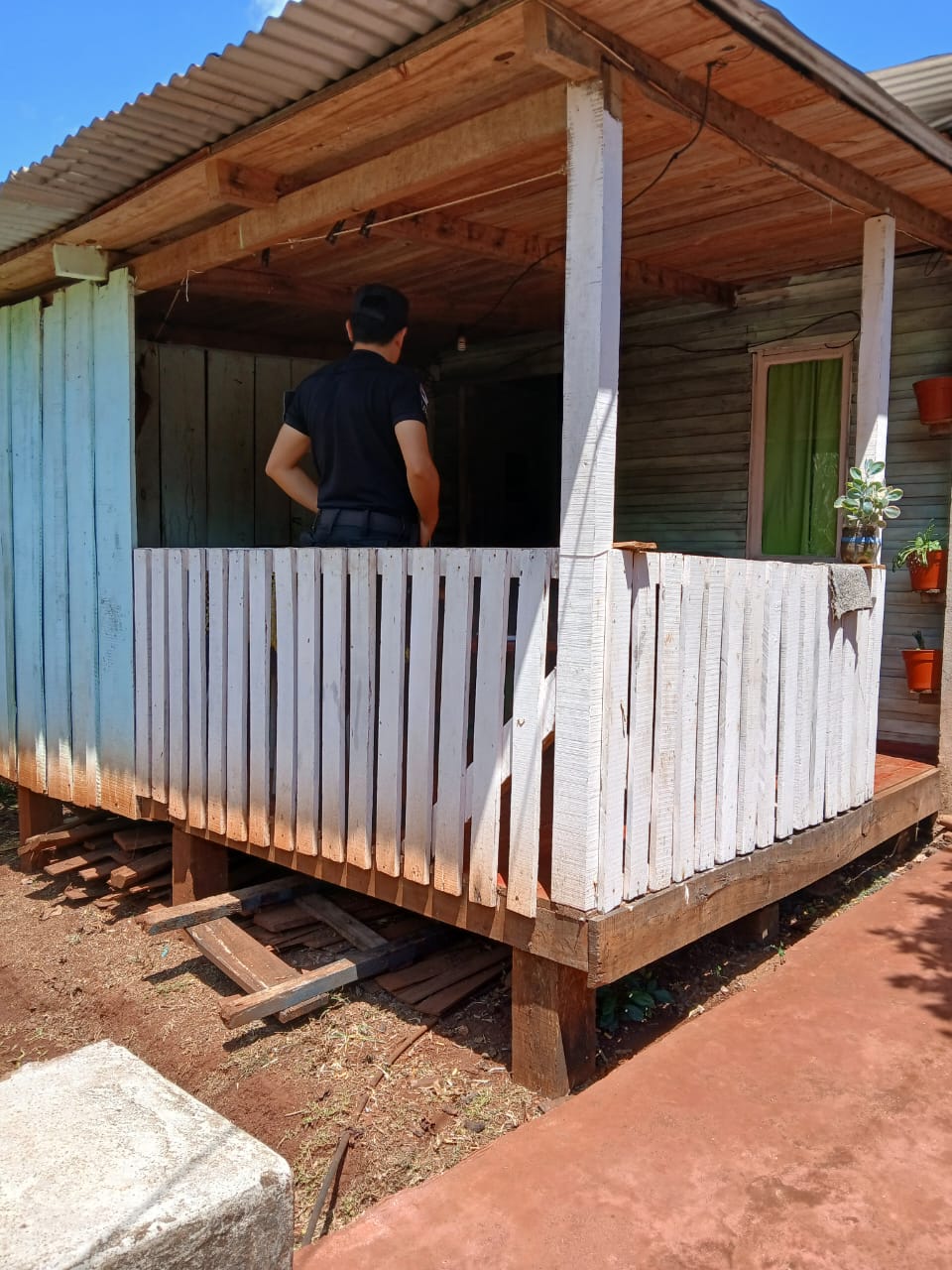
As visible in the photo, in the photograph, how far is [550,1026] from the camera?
Result: 3311 millimetres

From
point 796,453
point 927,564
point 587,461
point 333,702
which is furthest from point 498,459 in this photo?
point 587,461

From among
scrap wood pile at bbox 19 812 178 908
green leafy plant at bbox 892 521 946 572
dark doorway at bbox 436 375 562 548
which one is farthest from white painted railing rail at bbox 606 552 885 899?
dark doorway at bbox 436 375 562 548

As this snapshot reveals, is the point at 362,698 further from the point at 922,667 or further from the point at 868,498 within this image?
the point at 922,667

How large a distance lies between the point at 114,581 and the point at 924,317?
481 centimetres

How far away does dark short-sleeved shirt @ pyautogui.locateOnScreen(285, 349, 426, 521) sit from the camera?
3.99 meters

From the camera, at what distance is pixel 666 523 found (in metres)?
6.73

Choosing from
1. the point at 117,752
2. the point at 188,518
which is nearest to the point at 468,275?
the point at 188,518

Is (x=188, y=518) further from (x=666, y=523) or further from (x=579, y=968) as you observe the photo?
(x=579, y=968)

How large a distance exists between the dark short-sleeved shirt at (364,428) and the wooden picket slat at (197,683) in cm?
100

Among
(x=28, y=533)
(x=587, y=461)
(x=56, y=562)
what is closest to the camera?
(x=587, y=461)

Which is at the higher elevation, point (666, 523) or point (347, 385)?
point (347, 385)

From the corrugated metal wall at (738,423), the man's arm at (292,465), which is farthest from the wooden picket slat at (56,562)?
the corrugated metal wall at (738,423)

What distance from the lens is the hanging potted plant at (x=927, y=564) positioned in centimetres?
528

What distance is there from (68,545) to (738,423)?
4.25m
